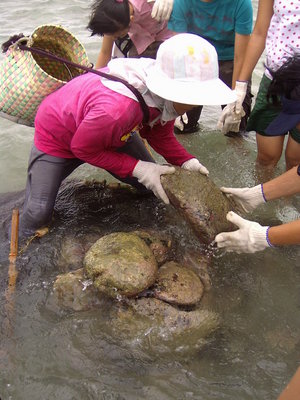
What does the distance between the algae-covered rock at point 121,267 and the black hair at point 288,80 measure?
1422mm

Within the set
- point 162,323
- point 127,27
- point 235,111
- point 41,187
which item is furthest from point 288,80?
point 41,187

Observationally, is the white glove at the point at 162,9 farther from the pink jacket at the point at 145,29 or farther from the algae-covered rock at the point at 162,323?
the algae-covered rock at the point at 162,323

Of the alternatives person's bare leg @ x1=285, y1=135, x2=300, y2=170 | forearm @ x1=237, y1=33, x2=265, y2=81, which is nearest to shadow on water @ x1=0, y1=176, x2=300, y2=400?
person's bare leg @ x1=285, y1=135, x2=300, y2=170

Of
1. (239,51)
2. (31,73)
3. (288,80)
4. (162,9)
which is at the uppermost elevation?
(162,9)

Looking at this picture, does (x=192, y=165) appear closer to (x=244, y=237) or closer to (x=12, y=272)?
(x=244, y=237)

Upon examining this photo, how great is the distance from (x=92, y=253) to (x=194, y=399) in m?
1.05

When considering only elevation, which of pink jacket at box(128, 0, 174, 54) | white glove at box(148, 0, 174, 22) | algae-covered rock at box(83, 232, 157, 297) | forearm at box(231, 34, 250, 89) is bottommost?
algae-covered rock at box(83, 232, 157, 297)

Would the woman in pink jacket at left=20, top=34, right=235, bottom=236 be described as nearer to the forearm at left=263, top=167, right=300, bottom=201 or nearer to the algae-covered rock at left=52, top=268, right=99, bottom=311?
the forearm at left=263, top=167, right=300, bottom=201

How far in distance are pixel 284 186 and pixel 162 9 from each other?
76.1 inches

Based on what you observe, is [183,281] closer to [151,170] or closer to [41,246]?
[151,170]

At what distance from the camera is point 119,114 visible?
2.37m

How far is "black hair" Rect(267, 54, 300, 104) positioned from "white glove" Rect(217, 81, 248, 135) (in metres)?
0.72

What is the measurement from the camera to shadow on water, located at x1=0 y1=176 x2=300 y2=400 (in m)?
2.15

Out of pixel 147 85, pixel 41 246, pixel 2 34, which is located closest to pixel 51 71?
pixel 147 85
